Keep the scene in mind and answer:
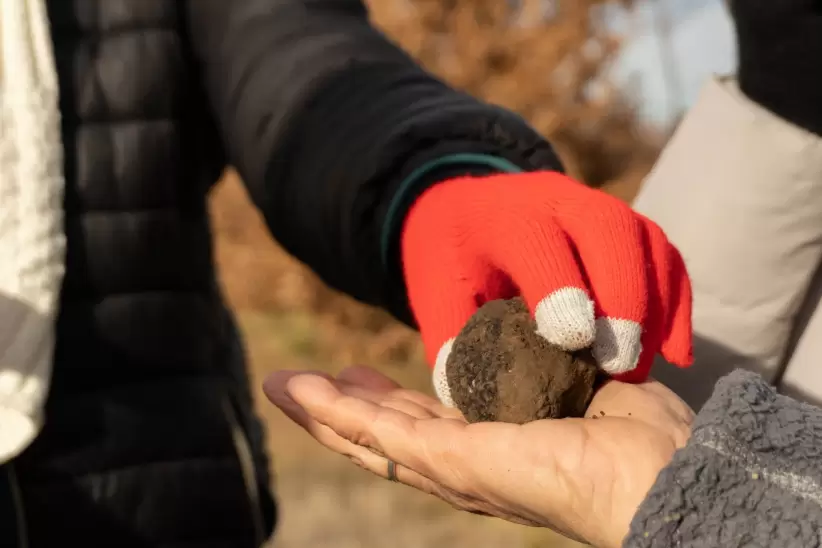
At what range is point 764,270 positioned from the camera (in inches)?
34.8

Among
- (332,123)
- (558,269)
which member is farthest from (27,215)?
(558,269)

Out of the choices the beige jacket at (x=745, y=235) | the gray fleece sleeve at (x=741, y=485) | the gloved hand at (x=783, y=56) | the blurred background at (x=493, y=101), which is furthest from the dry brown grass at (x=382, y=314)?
the gray fleece sleeve at (x=741, y=485)

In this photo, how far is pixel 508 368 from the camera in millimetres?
715

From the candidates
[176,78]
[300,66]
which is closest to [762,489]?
[300,66]

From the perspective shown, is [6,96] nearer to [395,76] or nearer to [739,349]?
[395,76]

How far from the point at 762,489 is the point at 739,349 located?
1.56 ft

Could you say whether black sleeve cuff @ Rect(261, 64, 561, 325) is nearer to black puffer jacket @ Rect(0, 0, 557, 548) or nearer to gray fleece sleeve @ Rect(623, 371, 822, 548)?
black puffer jacket @ Rect(0, 0, 557, 548)

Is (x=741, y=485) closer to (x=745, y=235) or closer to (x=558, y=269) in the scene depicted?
(x=558, y=269)

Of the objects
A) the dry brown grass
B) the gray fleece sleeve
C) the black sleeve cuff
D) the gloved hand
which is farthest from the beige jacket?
the dry brown grass

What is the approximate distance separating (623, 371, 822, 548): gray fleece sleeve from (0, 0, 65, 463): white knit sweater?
26.3 inches

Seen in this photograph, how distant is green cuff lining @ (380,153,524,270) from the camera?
0.80 m

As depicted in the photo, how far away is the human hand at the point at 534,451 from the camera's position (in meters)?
0.56

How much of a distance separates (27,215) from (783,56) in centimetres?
88

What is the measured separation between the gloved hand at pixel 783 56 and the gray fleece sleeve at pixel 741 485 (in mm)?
428
